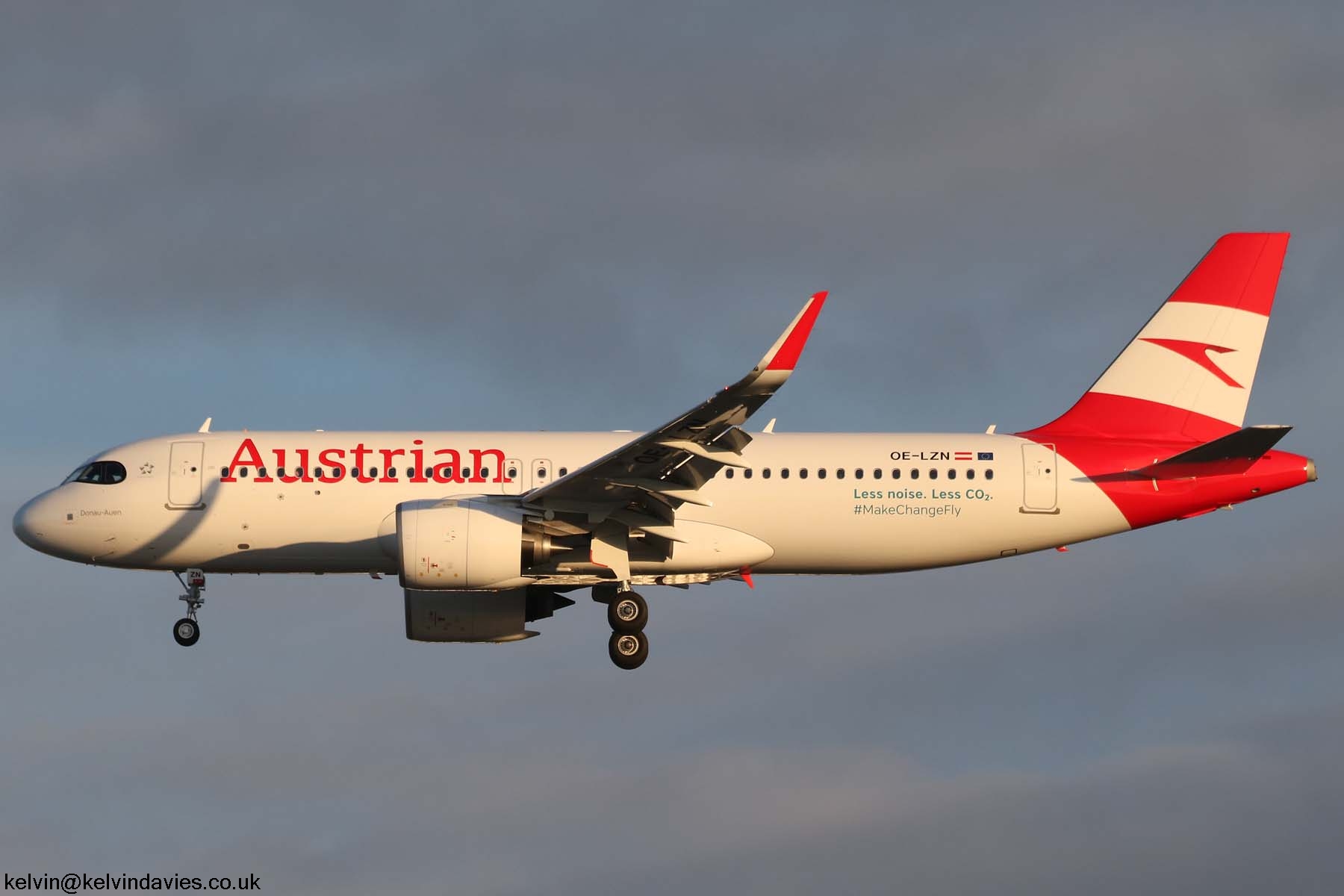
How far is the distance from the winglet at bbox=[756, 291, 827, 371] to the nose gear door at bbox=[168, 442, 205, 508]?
13.3m

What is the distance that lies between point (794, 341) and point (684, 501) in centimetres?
604

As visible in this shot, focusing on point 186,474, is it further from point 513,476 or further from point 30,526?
point 513,476

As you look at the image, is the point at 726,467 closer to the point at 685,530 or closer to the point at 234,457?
the point at 685,530

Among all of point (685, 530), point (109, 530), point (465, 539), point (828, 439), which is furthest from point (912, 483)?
point (109, 530)

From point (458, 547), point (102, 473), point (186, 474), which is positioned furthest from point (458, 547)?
point (102, 473)

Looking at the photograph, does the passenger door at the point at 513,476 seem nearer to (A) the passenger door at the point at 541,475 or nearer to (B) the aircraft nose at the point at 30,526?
(A) the passenger door at the point at 541,475

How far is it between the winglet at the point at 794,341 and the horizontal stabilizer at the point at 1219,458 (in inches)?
376

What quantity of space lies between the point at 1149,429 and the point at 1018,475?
10.2ft

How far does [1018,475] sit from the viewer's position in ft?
109

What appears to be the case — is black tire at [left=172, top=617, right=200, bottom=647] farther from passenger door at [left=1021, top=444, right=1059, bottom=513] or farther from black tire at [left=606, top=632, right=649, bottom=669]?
passenger door at [left=1021, top=444, right=1059, bottom=513]

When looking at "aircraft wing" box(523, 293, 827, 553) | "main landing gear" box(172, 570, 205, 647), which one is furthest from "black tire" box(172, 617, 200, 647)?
"aircraft wing" box(523, 293, 827, 553)

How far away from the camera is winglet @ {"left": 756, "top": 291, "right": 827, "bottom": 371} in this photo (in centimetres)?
2534

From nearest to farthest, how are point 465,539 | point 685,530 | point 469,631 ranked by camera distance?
point 465,539 < point 685,530 < point 469,631

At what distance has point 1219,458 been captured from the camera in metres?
32.4
